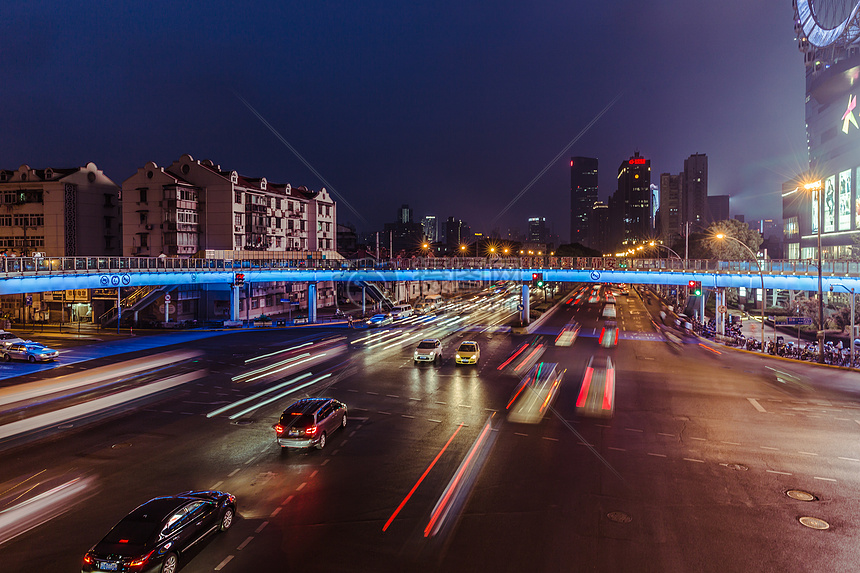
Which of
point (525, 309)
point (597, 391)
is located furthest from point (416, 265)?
point (597, 391)

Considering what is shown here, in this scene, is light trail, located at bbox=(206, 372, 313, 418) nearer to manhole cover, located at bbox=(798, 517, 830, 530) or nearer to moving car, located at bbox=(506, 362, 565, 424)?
moving car, located at bbox=(506, 362, 565, 424)

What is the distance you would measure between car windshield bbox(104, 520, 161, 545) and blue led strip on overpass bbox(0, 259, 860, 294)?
30.8 meters

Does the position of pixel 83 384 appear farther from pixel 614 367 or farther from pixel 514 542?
pixel 614 367

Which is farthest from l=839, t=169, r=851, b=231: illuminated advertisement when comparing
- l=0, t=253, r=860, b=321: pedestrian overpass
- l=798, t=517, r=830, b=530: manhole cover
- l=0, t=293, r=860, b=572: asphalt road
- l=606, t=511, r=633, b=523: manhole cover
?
l=606, t=511, r=633, b=523: manhole cover

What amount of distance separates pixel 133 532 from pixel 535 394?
1811 cm

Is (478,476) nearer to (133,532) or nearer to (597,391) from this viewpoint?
(133,532)

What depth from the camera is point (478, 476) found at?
1469 centimetres

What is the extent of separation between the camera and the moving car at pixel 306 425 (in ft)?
55.2

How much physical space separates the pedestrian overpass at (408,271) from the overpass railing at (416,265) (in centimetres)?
4

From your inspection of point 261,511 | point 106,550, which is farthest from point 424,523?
point 106,550

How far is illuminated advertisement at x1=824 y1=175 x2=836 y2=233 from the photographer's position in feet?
284

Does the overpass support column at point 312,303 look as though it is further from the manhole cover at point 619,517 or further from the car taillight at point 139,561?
the car taillight at point 139,561

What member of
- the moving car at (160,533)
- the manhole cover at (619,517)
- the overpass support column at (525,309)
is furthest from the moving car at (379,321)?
the manhole cover at (619,517)

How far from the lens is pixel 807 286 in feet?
139
